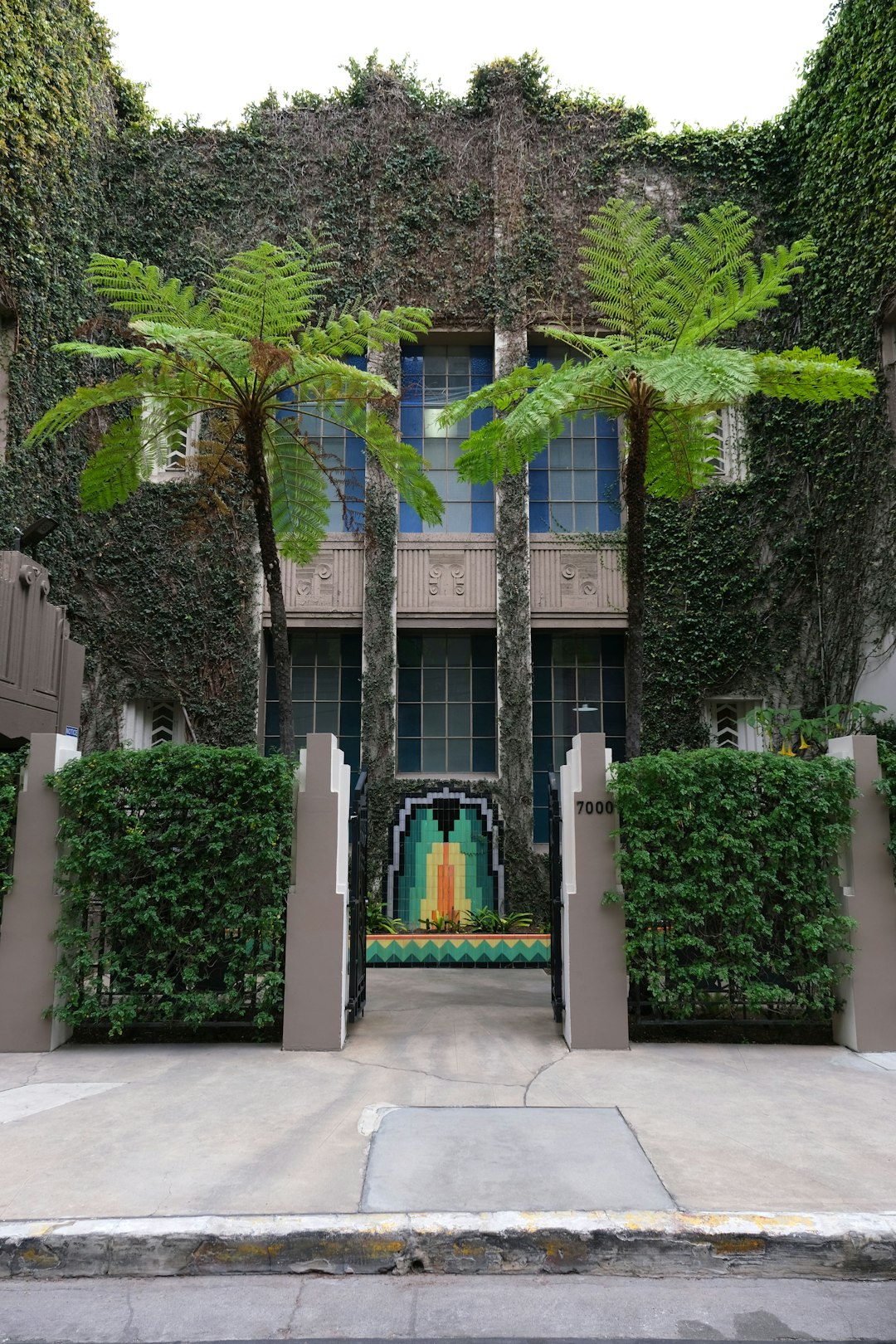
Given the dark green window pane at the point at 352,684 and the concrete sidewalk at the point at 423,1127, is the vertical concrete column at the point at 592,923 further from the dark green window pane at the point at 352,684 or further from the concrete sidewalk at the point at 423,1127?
the dark green window pane at the point at 352,684

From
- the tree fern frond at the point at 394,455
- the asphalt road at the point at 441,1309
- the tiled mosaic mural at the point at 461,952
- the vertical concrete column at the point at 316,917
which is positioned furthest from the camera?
the tiled mosaic mural at the point at 461,952

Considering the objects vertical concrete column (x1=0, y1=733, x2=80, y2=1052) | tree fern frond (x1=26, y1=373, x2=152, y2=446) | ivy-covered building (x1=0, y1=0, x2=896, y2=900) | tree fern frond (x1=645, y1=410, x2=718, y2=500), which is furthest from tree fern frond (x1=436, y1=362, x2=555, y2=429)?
ivy-covered building (x1=0, y1=0, x2=896, y2=900)

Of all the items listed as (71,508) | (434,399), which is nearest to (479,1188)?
(71,508)

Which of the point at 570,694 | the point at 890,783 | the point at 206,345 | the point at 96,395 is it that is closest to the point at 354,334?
the point at 206,345

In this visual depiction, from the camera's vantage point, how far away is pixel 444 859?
14.2 metres

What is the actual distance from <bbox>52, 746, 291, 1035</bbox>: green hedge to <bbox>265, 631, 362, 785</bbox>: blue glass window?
25.4 ft

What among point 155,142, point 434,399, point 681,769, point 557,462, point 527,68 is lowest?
point 681,769

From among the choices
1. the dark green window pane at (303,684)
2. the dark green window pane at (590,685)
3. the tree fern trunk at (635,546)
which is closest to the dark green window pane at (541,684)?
the dark green window pane at (590,685)

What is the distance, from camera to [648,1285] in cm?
374

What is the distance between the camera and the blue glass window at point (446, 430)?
15555mm

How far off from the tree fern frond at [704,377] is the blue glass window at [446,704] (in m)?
8.14

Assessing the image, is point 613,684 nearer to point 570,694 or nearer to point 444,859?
point 570,694

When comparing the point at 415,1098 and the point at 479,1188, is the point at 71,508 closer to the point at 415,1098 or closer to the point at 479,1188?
the point at 415,1098

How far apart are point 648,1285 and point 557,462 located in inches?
530
